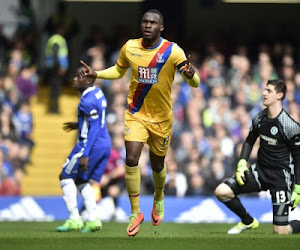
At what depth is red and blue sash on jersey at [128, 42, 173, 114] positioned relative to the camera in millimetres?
10312

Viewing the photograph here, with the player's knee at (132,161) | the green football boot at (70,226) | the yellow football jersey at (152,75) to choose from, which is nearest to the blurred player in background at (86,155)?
the green football boot at (70,226)

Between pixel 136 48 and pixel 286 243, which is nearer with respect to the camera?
pixel 286 243

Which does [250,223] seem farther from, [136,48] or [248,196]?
[248,196]

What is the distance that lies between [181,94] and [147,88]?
386 inches

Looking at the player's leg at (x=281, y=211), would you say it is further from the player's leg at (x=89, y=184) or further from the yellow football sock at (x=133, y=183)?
the player's leg at (x=89, y=184)

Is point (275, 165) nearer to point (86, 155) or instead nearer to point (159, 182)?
point (159, 182)

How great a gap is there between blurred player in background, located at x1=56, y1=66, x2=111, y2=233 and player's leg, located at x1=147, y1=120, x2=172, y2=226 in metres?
1.28

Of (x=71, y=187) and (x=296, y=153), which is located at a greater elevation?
(x=296, y=153)

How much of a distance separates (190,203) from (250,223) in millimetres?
5011

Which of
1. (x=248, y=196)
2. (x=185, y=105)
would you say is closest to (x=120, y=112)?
(x=185, y=105)

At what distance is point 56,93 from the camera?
21.5m

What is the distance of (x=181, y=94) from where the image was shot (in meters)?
20.2

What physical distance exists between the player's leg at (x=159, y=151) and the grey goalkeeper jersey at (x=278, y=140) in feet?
4.12

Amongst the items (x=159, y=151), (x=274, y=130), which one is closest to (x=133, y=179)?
(x=159, y=151)
